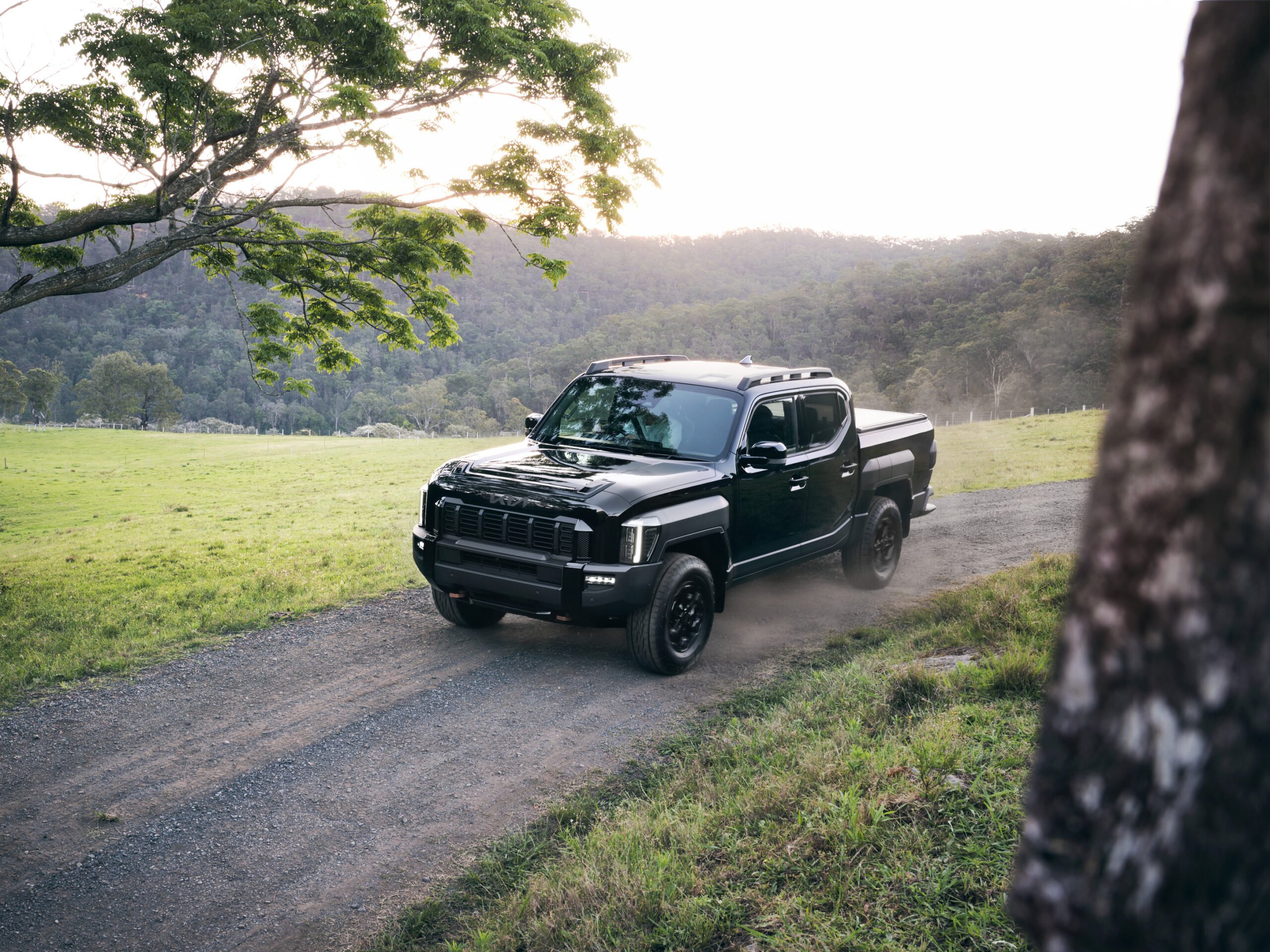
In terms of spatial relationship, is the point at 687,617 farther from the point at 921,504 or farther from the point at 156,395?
the point at 156,395

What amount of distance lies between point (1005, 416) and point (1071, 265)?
538 inches

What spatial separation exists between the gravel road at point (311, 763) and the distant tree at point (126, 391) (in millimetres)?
81056

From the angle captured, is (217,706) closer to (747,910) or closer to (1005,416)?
(747,910)

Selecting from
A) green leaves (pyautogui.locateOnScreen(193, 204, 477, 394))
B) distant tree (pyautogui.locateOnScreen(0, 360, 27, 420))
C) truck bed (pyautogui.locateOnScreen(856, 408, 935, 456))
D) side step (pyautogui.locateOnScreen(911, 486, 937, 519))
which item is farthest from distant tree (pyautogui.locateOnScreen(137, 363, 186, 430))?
side step (pyautogui.locateOnScreen(911, 486, 937, 519))

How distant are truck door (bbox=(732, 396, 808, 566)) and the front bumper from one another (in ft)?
3.53

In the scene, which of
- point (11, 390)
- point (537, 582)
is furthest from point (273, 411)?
point (537, 582)

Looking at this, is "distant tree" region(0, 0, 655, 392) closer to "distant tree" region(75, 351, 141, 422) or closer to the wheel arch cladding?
the wheel arch cladding

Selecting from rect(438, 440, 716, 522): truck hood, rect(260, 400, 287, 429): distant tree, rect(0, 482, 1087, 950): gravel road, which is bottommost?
rect(260, 400, 287, 429): distant tree

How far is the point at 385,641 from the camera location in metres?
7.45

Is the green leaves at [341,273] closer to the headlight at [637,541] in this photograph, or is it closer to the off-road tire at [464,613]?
the off-road tire at [464,613]

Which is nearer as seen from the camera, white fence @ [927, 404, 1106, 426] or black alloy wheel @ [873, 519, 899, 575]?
black alloy wheel @ [873, 519, 899, 575]

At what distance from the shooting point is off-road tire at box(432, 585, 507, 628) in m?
7.50

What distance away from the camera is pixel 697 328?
94688mm

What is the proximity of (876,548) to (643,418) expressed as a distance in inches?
125
